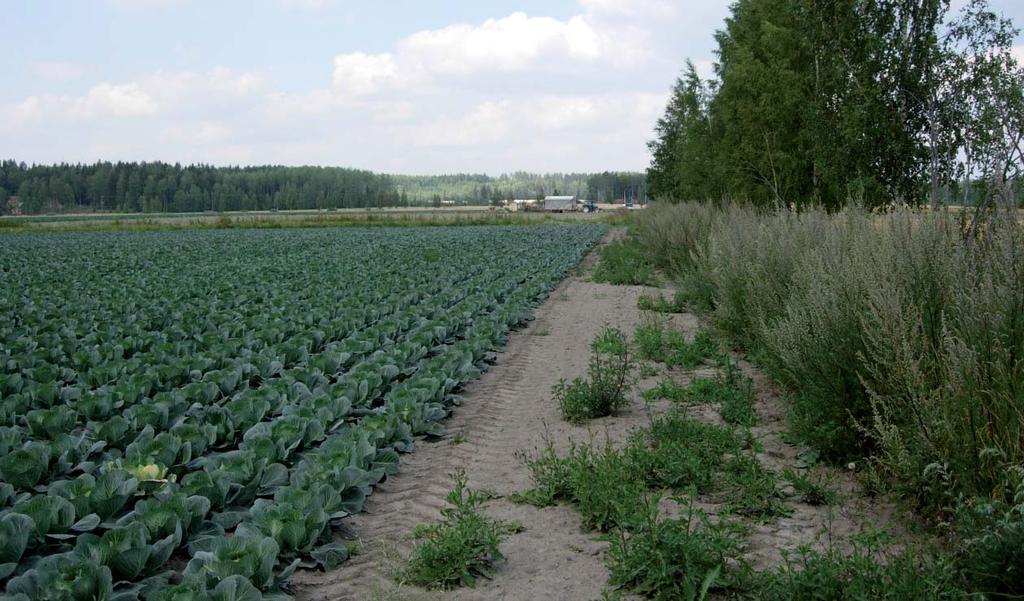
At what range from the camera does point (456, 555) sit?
4.18 metres

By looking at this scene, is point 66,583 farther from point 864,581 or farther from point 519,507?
point 864,581

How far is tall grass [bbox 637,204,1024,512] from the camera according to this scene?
13.4 feet

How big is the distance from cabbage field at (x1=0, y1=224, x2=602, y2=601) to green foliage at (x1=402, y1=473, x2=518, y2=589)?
583mm

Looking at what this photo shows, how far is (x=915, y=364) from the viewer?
14.6 feet

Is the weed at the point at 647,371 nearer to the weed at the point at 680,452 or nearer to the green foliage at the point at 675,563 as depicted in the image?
the weed at the point at 680,452

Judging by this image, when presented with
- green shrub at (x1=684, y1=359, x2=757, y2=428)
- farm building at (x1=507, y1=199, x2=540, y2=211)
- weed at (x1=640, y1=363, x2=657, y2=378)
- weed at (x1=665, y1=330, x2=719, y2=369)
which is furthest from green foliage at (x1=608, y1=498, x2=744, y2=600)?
farm building at (x1=507, y1=199, x2=540, y2=211)

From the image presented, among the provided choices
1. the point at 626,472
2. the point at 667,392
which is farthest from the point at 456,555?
the point at 667,392

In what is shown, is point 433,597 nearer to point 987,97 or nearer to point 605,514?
point 605,514

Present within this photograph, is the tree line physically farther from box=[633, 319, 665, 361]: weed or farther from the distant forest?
the distant forest

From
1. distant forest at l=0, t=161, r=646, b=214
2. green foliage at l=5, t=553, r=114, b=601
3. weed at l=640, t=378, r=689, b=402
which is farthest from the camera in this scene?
distant forest at l=0, t=161, r=646, b=214

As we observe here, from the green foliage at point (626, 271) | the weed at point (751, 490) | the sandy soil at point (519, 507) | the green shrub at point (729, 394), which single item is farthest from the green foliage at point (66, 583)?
the green foliage at point (626, 271)

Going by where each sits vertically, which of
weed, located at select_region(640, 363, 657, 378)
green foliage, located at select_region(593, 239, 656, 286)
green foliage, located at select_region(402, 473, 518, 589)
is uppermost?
green foliage, located at select_region(593, 239, 656, 286)

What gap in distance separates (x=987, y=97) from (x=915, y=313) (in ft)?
25.9

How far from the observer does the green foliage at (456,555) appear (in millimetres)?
4109
